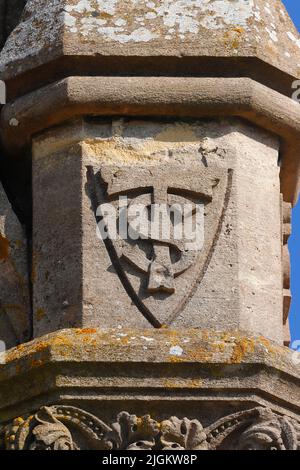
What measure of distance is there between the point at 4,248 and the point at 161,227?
25.5 inches

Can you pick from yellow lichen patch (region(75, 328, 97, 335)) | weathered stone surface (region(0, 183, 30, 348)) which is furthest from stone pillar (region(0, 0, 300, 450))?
weathered stone surface (region(0, 183, 30, 348))

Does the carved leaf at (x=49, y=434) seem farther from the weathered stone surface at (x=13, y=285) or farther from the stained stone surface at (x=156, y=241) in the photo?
the weathered stone surface at (x=13, y=285)

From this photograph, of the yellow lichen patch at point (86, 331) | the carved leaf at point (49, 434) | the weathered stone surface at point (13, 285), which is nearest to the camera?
the carved leaf at point (49, 434)

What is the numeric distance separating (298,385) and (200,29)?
1.35 metres

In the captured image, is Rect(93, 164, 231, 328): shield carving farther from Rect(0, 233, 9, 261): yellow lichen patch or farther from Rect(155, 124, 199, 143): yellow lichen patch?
Rect(0, 233, 9, 261): yellow lichen patch

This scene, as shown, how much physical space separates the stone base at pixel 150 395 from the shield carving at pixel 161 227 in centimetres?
24

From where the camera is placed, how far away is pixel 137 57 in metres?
11.4

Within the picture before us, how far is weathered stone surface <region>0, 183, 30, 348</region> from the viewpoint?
11.4 m

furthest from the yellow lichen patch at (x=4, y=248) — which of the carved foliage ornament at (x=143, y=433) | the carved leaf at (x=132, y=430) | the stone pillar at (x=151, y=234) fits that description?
the carved leaf at (x=132, y=430)

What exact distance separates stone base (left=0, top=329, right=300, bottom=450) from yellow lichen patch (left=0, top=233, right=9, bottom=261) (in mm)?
700

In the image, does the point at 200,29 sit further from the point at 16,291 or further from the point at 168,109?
the point at 16,291

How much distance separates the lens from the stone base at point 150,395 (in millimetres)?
10742

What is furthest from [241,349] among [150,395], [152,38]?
[152,38]

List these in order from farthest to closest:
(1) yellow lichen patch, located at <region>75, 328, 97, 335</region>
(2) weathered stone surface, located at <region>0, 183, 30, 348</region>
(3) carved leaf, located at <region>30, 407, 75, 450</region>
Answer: (2) weathered stone surface, located at <region>0, 183, 30, 348</region> → (1) yellow lichen patch, located at <region>75, 328, 97, 335</region> → (3) carved leaf, located at <region>30, 407, 75, 450</region>
